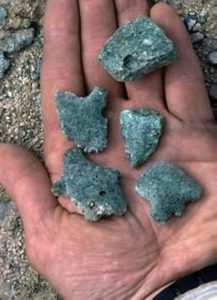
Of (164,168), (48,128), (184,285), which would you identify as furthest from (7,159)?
(184,285)

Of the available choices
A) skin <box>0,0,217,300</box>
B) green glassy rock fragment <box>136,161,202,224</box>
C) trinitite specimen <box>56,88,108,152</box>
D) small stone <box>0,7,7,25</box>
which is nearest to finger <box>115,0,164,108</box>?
skin <box>0,0,217,300</box>

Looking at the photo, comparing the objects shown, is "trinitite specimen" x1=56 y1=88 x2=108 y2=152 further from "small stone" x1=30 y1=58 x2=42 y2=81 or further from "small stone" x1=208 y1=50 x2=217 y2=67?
"small stone" x1=208 y1=50 x2=217 y2=67

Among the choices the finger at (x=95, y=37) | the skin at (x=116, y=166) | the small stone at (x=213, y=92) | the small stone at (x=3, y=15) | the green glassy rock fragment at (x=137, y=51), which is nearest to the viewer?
the skin at (x=116, y=166)

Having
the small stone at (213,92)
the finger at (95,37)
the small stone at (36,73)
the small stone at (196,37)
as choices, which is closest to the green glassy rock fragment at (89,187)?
the finger at (95,37)

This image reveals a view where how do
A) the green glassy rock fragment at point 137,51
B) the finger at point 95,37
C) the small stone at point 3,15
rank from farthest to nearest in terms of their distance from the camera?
the small stone at point 3,15
the finger at point 95,37
the green glassy rock fragment at point 137,51

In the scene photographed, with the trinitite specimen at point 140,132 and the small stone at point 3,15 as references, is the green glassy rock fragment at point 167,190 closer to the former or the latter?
the trinitite specimen at point 140,132

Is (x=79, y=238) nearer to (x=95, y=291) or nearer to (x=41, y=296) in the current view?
(x=95, y=291)
